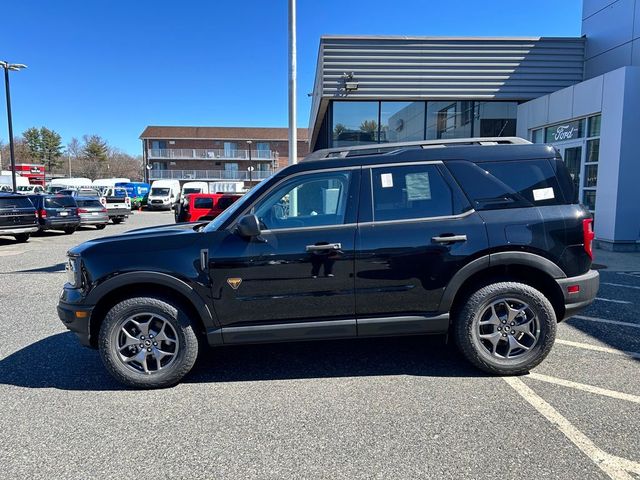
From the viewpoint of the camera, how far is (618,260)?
9.21m

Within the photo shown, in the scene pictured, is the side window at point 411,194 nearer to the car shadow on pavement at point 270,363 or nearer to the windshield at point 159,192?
the car shadow on pavement at point 270,363

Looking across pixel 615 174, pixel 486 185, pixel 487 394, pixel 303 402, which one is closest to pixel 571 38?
pixel 615 174

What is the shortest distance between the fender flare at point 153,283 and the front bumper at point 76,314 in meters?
0.10

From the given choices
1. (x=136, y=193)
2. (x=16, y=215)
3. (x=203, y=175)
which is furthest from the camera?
(x=203, y=175)

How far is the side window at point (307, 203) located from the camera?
3818mm

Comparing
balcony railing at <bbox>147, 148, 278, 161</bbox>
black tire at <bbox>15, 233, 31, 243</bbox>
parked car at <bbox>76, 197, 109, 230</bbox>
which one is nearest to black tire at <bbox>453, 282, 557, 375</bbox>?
black tire at <bbox>15, 233, 31, 243</bbox>

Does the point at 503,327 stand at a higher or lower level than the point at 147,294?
lower

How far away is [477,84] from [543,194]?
32.9 ft

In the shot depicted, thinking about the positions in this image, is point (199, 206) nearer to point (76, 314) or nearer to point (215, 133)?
point (76, 314)

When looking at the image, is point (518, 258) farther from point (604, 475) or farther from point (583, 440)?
point (604, 475)

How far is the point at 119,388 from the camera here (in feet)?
12.4

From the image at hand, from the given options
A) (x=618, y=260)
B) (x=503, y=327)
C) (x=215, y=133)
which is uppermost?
(x=215, y=133)

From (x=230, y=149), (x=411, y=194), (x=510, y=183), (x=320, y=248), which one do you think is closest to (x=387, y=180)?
(x=411, y=194)

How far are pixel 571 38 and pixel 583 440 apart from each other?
1305cm
